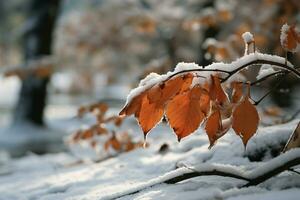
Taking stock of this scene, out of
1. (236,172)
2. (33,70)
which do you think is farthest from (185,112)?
(33,70)

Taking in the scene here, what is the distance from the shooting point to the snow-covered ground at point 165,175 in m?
1.67

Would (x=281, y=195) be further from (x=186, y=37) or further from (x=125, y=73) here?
(x=125, y=73)

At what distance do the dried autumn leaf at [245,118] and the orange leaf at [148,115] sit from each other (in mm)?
226

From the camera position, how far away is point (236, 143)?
236 centimetres

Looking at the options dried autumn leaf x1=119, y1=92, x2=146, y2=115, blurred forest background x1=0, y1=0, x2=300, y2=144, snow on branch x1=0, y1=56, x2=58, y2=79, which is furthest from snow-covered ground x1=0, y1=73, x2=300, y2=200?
snow on branch x1=0, y1=56, x2=58, y2=79

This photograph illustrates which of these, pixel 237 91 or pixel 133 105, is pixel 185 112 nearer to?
pixel 133 105

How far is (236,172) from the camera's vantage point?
170 centimetres

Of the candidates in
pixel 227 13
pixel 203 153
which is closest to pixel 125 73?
pixel 227 13

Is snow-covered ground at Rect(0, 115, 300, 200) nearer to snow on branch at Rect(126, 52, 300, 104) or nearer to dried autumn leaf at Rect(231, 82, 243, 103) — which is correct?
dried autumn leaf at Rect(231, 82, 243, 103)

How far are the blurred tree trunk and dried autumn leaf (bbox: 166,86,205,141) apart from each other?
921 centimetres

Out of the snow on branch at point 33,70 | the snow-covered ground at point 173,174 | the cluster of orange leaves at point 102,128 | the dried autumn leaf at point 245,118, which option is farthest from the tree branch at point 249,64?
the snow on branch at point 33,70

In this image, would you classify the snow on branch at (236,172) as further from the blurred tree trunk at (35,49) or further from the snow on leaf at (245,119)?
the blurred tree trunk at (35,49)

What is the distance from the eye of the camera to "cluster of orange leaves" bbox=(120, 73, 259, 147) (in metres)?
1.35

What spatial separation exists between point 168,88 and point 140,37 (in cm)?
2147
